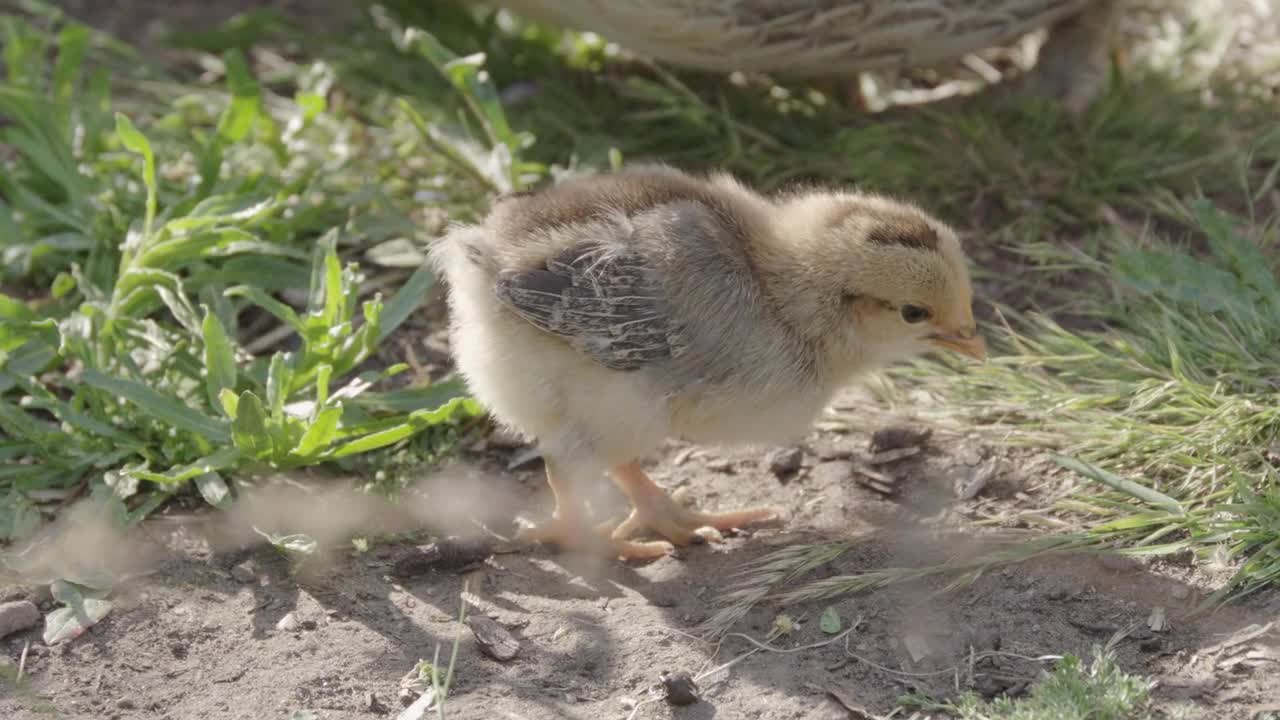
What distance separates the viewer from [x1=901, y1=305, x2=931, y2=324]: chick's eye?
11.6 feet

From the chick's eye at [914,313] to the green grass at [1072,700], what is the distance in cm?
94

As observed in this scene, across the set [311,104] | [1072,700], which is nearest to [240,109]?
[311,104]

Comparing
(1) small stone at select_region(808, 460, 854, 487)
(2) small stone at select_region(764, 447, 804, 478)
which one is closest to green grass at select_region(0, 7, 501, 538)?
(2) small stone at select_region(764, 447, 804, 478)

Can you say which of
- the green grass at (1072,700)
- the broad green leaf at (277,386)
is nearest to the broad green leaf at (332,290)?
the broad green leaf at (277,386)

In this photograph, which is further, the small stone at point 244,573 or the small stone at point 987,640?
the small stone at point 244,573

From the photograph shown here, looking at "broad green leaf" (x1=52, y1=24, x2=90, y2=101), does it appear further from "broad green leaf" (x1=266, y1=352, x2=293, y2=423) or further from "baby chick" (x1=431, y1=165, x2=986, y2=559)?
"baby chick" (x1=431, y1=165, x2=986, y2=559)

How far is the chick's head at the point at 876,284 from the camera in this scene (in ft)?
11.4

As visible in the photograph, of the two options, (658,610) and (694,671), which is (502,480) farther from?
(694,671)

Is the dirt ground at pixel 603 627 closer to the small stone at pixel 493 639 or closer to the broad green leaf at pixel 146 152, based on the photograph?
the small stone at pixel 493 639

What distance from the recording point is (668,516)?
12.6ft

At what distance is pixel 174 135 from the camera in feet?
17.3

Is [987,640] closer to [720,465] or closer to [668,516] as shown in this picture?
[668,516]

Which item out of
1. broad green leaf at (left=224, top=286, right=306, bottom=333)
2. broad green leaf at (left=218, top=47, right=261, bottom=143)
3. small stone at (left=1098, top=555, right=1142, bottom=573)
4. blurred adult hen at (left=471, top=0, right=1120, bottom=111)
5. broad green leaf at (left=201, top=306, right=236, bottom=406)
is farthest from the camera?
broad green leaf at (left=218, top=47, right=261, bottom=143)

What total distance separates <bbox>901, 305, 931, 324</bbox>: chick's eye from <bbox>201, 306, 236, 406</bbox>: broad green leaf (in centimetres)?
179
